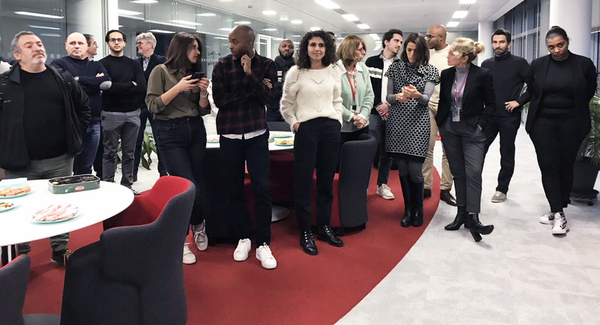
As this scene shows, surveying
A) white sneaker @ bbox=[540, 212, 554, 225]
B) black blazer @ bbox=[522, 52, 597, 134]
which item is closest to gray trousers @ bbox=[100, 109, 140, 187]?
black blazer @ bbox=[522, 52, 597, 134]

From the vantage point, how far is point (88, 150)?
4605 mm

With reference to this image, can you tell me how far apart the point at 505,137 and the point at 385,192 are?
1328 millimetres

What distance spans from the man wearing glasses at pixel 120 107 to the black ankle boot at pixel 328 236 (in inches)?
94.9

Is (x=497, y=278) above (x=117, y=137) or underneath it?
underneath

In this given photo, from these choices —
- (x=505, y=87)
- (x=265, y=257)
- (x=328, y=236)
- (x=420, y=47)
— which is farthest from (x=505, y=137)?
(x=265, y=257)

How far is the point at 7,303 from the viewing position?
134cm

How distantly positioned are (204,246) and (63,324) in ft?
5.42

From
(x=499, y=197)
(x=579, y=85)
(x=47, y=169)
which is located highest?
(x=579, y=85)

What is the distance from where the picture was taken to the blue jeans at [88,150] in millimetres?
4586

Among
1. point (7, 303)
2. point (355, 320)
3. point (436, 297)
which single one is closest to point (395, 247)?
point (436, 297)

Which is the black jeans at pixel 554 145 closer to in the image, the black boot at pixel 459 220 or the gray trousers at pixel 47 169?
the black boot at pixel 459 220

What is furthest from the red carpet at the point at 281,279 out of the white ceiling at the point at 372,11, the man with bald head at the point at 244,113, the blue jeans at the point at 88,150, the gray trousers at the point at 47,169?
the white ceiling at the point at 372,11

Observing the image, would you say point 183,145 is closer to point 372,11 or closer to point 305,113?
point 305,113

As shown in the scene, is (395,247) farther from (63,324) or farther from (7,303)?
(7,303)
